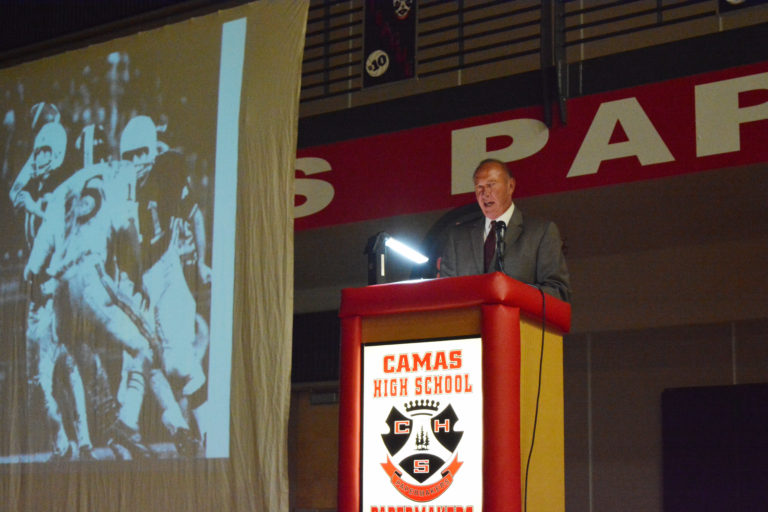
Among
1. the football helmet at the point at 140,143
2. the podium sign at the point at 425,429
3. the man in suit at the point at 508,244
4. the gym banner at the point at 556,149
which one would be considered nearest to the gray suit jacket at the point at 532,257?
the man in suit at the point at 508,244

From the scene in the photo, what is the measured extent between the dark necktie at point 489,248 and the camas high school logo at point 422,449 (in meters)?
0.58

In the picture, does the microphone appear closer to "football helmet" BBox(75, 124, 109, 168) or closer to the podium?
the podium

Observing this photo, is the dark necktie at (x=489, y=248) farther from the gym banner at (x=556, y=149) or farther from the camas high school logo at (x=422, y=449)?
the gym banner at (x=556, y=149)

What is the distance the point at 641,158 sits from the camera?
13.9ft

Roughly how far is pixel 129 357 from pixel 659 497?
306cm

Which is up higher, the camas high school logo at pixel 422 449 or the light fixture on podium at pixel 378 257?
the light fixture on podium at pixel 378 257

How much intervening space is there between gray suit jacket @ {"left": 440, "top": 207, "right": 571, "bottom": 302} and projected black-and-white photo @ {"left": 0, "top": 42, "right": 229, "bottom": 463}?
1766 millimetres

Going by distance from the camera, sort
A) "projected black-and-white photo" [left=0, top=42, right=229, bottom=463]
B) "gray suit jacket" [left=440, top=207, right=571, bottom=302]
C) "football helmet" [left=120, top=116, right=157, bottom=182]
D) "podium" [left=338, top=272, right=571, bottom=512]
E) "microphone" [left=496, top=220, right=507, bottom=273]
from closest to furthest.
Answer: "podium" [left=338, top=272, right=571, bottom=512]
"microphone" [left=496, top=220, right=507, bottom=273]
"gray suit jacket" [left=440, top=207, right=571, bottom=302]
"projected black-and-white photo" [left=0, top=42, right=229, bottom=463]
"football helmet" [left=120, top=116, right=157, bottom=182]

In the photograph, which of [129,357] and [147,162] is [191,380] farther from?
[147,162]

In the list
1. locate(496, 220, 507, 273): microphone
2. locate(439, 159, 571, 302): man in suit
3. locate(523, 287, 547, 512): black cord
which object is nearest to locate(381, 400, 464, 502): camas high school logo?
locate(523, 287, 547, 512): black cord

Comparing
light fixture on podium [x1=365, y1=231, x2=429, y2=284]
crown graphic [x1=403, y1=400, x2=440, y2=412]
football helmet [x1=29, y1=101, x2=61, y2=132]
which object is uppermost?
football helmet [x1=29, y1=101, x2=61, y2=132]

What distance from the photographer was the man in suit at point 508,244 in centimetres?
235

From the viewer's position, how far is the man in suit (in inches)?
92.4

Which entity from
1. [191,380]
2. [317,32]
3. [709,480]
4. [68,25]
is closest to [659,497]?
[709,480]
